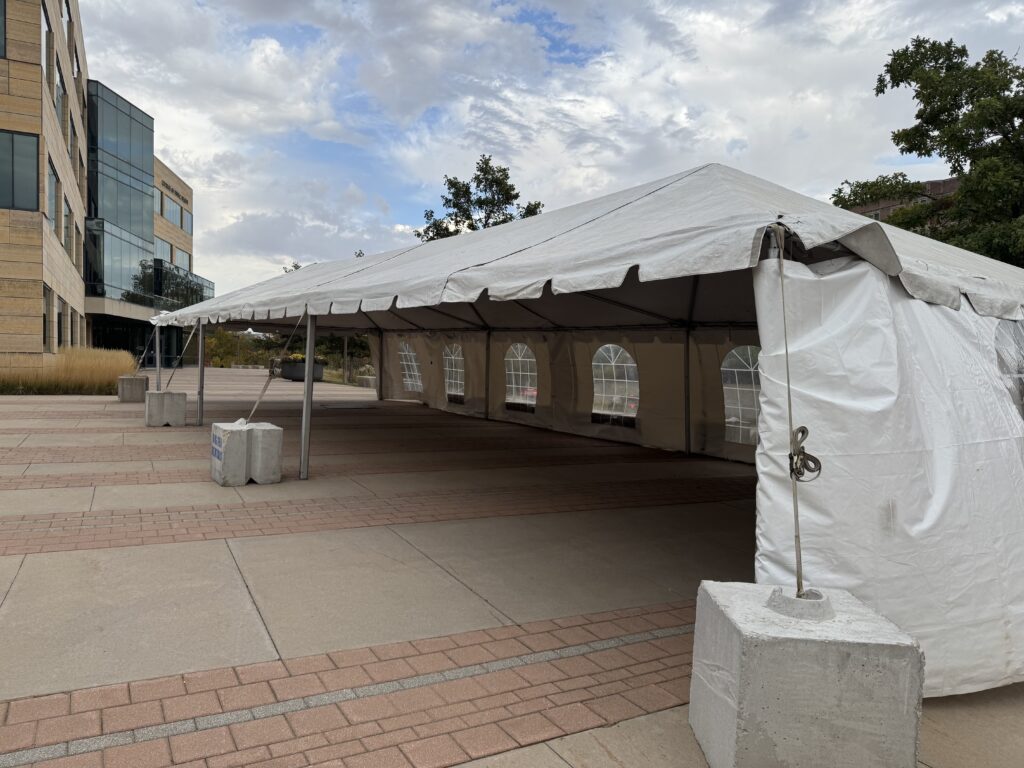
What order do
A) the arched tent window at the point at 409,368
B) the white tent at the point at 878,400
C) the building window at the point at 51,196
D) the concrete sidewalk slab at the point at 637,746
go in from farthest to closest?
the building window at the point at 51,196, the arched tent window at the point at 409,368, the white tent at the point at 878,400, the concrete sidewalk slab at the point at 637,746

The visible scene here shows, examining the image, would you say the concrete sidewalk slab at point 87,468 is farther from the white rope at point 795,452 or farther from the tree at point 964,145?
the tree at point 964,145

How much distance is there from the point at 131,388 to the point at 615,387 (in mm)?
13589

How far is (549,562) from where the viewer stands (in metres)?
5.99

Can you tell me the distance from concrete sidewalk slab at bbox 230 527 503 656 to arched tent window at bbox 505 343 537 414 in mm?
10352

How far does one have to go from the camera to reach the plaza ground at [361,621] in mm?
3166

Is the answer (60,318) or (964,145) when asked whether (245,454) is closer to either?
(964,145)

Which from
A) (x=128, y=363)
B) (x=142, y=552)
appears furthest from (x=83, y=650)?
(x=128, y=363)

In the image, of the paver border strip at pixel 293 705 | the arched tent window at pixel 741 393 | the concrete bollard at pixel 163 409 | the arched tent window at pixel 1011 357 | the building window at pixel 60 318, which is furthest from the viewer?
the building window at pixel 60 318

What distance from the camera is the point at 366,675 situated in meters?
3.77

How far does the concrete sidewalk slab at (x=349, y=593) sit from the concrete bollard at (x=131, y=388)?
15.9m

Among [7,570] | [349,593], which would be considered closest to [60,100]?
[7,570]

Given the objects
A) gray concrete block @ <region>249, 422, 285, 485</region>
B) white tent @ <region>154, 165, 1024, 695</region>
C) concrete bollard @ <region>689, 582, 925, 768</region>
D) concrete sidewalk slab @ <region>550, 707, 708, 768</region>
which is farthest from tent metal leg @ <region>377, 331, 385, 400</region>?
concrete bollard @ <region>689, 582, 925, 768</region>

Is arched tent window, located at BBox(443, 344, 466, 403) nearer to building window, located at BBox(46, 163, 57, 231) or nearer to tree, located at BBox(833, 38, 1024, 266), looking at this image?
tree, located at BBox(833, 38, 1024, 266)

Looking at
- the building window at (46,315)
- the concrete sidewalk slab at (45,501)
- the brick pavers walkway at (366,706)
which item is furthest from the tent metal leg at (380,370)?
the brick pavers walkway at (366,706)
